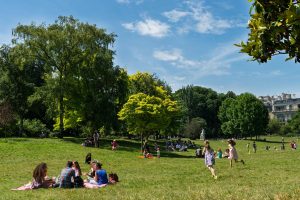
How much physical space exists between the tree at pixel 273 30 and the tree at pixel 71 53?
154 feet

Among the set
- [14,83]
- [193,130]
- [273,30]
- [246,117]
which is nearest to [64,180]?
[273,30]

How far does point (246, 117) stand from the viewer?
111375 millimetres

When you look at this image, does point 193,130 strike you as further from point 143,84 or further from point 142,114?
point 142,114

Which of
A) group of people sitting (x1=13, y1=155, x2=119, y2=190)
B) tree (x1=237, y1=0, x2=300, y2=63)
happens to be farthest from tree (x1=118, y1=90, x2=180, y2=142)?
tree (x1=237, y1=0, x2=300, y2=63)

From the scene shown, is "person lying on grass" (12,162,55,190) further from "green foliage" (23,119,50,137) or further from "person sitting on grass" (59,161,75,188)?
"green foliage" (23,119,50,137)

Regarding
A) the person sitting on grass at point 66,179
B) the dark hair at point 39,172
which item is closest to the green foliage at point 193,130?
the person sitting on grass at point 66,179

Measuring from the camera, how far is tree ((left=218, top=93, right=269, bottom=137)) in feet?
366

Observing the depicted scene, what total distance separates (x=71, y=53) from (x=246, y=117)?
69.1 m

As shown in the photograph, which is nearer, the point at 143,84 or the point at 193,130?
the point at 143,84

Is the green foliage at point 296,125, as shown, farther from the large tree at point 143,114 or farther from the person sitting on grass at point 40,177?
the person sitting on grass at point 40,177

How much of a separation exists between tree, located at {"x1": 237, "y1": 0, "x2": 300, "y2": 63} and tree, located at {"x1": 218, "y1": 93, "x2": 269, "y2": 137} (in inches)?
4250

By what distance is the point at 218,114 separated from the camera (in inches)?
5064

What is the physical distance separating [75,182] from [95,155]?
22573 millimetres

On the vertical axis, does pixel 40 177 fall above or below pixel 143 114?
below
